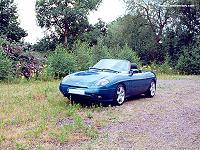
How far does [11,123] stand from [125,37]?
27.7 m

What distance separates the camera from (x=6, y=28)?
3180cm

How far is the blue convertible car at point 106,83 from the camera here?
34.0 ft

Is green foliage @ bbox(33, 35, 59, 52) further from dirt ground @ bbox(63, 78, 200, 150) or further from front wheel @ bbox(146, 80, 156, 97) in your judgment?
dirt ground @ bbox(63, 78, 200, 150)

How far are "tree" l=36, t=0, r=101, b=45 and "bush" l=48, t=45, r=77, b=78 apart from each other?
97.4ft

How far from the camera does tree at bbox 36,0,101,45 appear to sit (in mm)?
49656

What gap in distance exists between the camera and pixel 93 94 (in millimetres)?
10273

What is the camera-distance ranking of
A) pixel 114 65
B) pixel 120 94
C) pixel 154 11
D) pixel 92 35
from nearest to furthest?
pixel 120 94 < pixel 114 65 < pixel 154 11 < pixel 92 35

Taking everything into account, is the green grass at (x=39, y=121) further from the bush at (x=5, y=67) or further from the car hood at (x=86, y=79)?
the bush at (x=5, y=67)

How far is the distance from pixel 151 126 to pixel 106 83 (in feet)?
8.09

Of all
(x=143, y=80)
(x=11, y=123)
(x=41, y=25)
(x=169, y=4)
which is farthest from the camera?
(x=41, y=25)

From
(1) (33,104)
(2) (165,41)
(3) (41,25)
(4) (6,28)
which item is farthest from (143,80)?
(3) (41,25)

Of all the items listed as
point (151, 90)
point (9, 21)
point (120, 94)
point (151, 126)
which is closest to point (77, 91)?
point (120, 94)

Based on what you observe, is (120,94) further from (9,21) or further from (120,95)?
(9,21)

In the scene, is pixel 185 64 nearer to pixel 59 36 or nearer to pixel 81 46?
pixel 81 46
